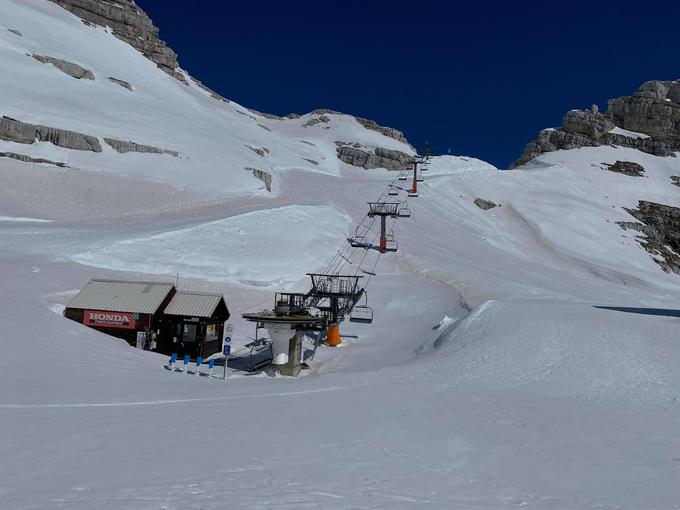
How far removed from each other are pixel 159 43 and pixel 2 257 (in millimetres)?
96276

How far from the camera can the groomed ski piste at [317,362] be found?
19.4ft

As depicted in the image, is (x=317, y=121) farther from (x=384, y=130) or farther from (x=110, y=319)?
(x=110, y=319)

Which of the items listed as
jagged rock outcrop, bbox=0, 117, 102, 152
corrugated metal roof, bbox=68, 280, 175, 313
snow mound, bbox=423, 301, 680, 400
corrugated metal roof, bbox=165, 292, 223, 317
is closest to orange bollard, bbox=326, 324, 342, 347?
snow mound, bbox=423, 301, 680, 400

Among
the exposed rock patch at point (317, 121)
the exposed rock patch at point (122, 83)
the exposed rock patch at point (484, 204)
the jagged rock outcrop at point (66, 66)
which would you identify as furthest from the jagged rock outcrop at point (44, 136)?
the exposed rock patch at point (317, 121)

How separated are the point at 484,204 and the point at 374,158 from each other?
142ft

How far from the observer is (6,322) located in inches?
586

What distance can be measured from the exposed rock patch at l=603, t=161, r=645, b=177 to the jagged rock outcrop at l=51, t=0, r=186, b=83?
80093 mm

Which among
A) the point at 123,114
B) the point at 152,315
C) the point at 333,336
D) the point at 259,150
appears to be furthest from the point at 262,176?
the point at 152,315

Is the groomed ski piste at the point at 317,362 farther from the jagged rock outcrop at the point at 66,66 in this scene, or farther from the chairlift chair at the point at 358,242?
the jagged rock outcrop at the point at 66,66

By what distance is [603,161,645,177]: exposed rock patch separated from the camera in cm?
8356

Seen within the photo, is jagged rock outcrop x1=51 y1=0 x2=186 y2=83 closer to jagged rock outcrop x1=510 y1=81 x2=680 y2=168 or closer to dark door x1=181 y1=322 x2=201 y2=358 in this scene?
jagged rock outcrop x1=510 y1=81 x2=680 y2=168

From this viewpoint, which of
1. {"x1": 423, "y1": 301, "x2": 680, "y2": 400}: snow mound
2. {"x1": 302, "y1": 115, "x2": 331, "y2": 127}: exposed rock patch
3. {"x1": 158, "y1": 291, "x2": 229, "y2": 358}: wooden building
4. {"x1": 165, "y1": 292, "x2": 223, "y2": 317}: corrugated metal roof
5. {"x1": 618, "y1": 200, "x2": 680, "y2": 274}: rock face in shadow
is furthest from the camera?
{"x1": 302, "y1": 115, "x2": 331, "y2": 127}: exposed rock patch

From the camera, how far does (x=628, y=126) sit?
4190 inches

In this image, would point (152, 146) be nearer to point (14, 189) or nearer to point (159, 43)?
point (14, 189)
